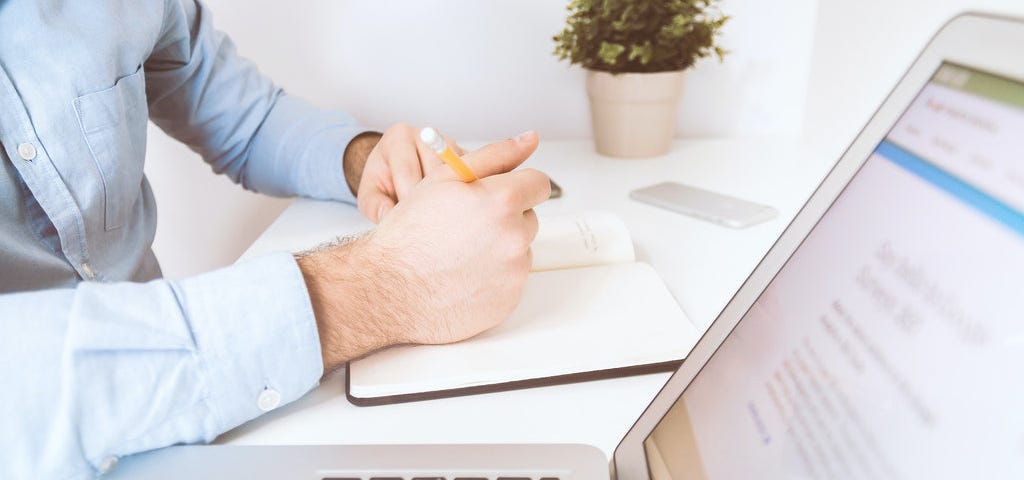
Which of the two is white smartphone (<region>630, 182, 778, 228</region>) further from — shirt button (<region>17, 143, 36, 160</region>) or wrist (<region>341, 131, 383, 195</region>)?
shirt button (<region>17, 143, 36, 160</region>)

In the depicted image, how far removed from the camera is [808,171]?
0.93 meters

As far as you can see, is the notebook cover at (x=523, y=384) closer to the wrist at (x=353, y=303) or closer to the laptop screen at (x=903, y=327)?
the wrist at (x=353, y=303)

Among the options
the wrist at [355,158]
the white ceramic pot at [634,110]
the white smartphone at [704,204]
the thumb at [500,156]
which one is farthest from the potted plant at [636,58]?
the thumb at [500,156]

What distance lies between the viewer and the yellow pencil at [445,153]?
457 millimetres

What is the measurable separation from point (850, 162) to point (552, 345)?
0.25m

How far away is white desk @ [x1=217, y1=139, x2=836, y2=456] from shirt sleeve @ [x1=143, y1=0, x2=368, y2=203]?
0.06m

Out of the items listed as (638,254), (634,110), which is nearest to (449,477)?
(638,254)

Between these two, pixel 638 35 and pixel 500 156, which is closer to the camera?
pixel 500 156

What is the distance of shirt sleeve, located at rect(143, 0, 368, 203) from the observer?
859 millimetres

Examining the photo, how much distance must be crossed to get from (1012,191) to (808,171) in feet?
2.57

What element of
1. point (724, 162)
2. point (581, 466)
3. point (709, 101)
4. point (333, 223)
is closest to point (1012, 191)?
point (581, 466)

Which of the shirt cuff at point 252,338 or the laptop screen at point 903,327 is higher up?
the laptop screen at point 903,327

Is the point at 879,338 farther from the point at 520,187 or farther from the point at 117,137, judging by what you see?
the point at 117,137

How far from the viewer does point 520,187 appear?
52cm
